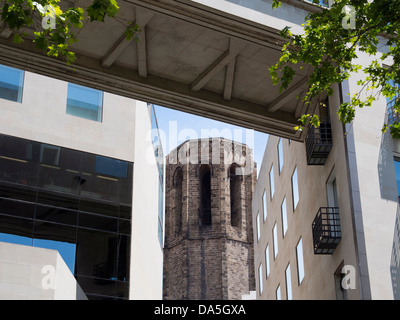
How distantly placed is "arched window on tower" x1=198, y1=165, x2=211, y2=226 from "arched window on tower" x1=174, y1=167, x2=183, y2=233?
92.0 inches

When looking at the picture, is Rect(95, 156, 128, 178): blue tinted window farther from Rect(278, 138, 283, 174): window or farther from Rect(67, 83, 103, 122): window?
Rect(278, 138, 283, 174): window

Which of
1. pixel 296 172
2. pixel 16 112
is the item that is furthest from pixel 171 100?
pixel 16 112

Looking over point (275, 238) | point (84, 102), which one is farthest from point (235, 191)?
point (84, 102)

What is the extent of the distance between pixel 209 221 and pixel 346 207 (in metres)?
66.4

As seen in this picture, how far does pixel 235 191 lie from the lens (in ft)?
298

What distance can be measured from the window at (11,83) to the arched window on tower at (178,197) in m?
55.8

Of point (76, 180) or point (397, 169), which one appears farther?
point (76, 180)

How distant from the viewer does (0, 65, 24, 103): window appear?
31719mm

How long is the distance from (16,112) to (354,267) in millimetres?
16915

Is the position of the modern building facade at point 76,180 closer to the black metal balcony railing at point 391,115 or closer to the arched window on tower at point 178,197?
the black metal balcony railing at point 391,115

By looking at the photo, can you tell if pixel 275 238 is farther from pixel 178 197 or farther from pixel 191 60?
pixel 178 197

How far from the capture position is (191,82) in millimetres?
25547

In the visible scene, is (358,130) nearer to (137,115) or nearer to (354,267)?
(354,267)

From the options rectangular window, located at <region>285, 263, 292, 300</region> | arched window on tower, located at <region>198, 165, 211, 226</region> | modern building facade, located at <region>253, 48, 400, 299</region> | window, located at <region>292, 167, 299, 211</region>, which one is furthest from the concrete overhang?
arched window on tower, located at <region>198, 165, 211, 226</region>
